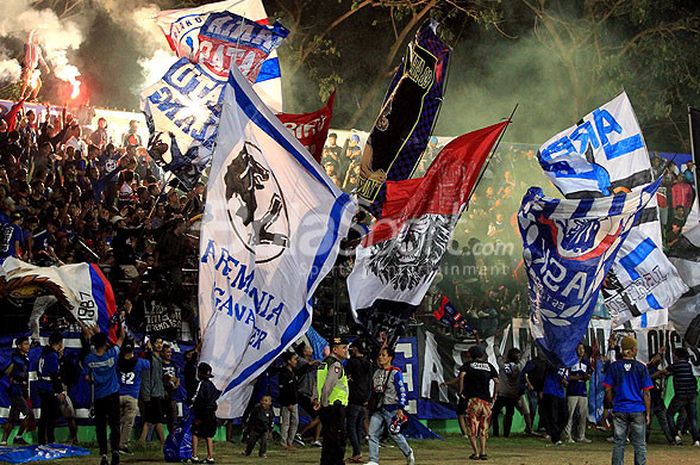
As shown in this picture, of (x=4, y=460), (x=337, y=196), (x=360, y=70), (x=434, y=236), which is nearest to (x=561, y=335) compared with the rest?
(x=434, y=236)

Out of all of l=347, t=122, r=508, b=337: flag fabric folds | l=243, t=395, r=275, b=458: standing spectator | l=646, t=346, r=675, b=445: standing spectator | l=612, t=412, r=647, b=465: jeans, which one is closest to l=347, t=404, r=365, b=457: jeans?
l=243, t=395, r=275, b=458: standing spectator

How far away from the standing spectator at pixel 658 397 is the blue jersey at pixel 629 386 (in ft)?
23.6

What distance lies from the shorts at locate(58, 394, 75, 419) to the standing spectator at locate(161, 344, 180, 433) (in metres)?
1.48

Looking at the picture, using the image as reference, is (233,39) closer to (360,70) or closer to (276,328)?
(276,328)

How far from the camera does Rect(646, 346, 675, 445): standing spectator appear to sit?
21.7m

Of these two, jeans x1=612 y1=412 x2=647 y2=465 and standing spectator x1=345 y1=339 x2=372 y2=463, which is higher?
standing spectator x1=345 y1=339 x2=372 y2=463

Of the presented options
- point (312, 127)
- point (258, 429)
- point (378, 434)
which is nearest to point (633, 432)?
point (378, 434)

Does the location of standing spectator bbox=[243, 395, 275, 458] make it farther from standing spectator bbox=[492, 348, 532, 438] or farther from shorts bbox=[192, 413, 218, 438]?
standing spectator bbox=[492, 348, 532, 438]

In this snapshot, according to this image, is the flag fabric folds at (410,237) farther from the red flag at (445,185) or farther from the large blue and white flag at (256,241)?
the large blue and white flag at (256,241)

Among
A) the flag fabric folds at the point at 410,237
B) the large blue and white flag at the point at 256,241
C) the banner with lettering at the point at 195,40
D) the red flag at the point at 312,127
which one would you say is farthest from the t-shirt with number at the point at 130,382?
the large blue and white flag at the point at 256,241

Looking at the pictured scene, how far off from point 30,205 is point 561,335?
8746 mm

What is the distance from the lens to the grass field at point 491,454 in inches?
687

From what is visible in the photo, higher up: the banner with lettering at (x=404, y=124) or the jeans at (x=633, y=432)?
the banner with lettering at (x=404, y=124)

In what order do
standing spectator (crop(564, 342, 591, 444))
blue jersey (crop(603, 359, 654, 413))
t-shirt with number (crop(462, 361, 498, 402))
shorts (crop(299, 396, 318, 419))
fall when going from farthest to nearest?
standing spectator (crop(564, 342, 591, 444)), shorts (crop(299, 396, 318, 419)), t-shirt with number (crop(462, 361, 498, 402)), blue jersey (crop(603, 359, 654, 413))
